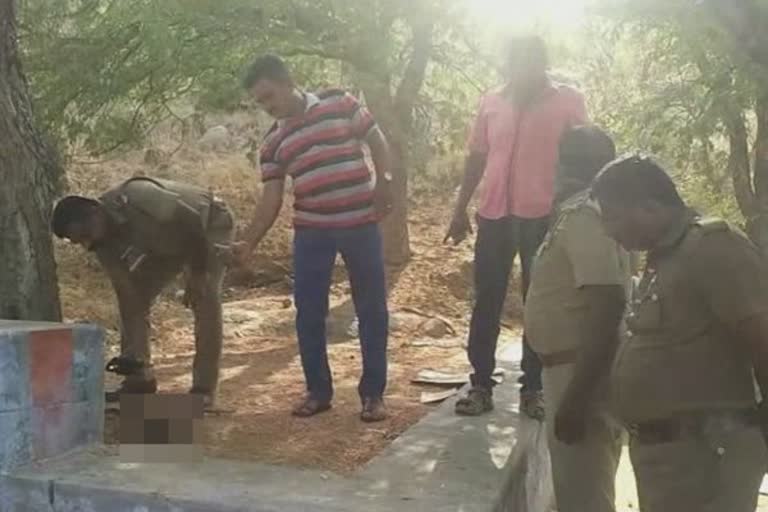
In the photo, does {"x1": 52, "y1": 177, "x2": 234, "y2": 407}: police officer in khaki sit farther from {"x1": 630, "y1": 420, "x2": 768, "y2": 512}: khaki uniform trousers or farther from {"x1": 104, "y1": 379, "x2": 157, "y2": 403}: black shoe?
{"x1": 630, "y1": 420, "x2": 768, "y2": 512}: khaki uniform trousers

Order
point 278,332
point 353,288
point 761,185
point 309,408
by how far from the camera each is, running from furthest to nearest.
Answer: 1. point 761,185
2. point 278,332
3. point 309,408
4. point 353,288

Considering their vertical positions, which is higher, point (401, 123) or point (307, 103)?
point (401, 123)

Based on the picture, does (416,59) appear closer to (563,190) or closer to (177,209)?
(177,209)

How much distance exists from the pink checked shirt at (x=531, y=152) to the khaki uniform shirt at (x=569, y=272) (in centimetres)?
117

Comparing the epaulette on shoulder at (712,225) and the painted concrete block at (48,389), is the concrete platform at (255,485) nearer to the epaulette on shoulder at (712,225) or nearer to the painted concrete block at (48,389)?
the painted concrete block at (48,389)

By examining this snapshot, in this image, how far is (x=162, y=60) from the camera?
981 centimetres

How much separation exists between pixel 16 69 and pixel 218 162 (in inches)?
428

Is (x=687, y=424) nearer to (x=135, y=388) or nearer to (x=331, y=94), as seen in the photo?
(x=331, y=94)

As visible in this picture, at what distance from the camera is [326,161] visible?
16.3ft

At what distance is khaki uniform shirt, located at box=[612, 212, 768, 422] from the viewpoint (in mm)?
2811

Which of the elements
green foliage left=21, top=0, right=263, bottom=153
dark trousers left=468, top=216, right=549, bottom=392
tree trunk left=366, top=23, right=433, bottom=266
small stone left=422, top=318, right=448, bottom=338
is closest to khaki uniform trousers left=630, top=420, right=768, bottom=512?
dark trousers left=468, top=216, right=549, bottom=392

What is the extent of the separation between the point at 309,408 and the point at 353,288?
2.11 ft

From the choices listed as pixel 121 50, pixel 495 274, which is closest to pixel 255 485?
pixel 495 274

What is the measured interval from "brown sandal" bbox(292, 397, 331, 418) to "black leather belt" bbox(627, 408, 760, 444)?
2.47 m
